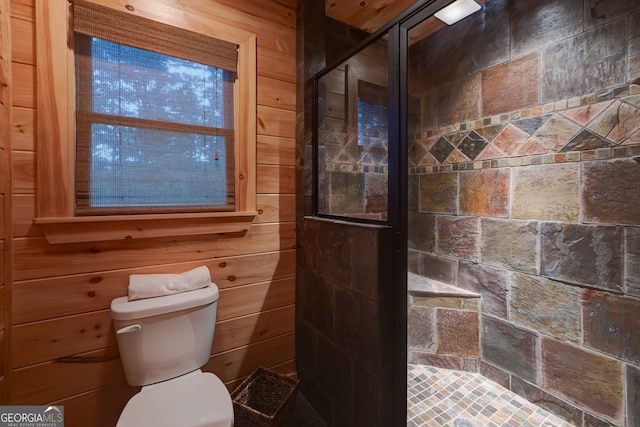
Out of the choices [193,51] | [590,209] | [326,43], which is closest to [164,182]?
[193,51]

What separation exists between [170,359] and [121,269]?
0.47m

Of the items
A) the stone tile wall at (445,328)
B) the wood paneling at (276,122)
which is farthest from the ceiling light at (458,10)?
the stone tile wall at (445,328)

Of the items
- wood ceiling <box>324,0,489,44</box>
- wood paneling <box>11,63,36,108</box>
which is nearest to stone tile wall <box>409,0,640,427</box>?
wood ceiling <box>324,0,489,44</box>

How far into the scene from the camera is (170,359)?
1.25m

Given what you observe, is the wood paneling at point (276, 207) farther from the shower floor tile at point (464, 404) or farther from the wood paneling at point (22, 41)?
the shower floor tile at point (464, 404)

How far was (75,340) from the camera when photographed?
4.09 ft

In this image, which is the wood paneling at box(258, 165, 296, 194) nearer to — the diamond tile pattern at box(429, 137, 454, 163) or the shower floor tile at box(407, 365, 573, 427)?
the diamond tile pattern at box(429, 137, 454, 163)

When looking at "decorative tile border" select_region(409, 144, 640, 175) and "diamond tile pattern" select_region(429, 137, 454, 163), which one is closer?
"decorative tile border" select_region(409, 144, 640, 175)

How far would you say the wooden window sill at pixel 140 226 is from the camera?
1174 millimetres

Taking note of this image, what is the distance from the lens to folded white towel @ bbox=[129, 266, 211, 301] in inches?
49.9

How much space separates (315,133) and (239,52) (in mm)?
603

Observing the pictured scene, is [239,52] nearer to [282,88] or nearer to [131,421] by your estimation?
[282,88]

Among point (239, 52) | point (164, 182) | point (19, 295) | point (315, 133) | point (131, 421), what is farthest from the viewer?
point (315, 133)

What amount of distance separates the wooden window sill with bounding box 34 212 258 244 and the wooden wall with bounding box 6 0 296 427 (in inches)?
1.8
